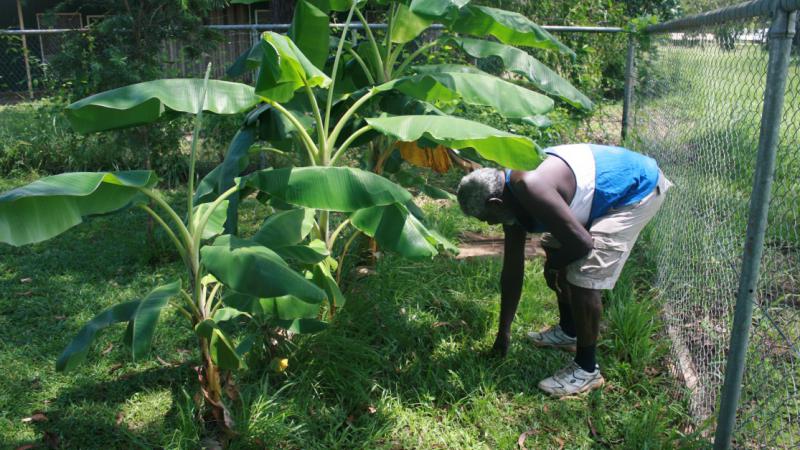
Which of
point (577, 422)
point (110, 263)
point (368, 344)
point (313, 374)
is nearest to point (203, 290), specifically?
point (313, 374)

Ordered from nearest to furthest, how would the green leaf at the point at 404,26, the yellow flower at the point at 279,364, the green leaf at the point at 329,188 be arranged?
1. the green leaf at the point at 329,188
2. the yellow flower at the point at 279,364
3. the green leaf at the point at 404,26

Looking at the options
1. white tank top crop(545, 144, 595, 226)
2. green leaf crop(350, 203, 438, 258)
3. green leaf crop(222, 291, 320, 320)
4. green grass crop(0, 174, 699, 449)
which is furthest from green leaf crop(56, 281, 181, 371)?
white tank top crop(545, 144, 595, 226)

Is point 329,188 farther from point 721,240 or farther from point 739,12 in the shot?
point 721,240

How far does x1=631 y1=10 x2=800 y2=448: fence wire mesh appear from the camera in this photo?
3.21 meters

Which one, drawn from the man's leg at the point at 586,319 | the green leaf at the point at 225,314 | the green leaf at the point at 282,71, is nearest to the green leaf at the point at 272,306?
the green leaf at the point at 225,314

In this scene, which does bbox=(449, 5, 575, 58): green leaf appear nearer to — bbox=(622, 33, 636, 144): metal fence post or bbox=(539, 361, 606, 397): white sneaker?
bbox=(539, 361, 606, 397): white sneaker

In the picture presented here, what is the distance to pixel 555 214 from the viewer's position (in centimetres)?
338

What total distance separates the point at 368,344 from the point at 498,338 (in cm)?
79

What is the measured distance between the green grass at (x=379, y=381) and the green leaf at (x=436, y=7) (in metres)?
1.85

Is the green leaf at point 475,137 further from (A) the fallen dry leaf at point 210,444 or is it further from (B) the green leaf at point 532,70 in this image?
(A) the fallen dry leaf at point 210,444

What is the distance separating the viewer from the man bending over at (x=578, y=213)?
11.3 feet

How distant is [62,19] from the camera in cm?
1708

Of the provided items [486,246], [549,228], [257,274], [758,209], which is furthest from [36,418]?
[486,246]

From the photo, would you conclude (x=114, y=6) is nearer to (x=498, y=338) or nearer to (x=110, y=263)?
(x=110, y=263)
